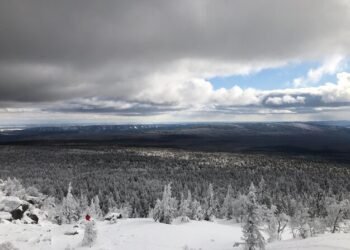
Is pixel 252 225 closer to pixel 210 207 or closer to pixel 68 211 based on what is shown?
pixel 68 211

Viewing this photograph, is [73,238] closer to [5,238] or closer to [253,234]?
[5,238]

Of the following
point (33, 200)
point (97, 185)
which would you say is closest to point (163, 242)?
point (33, 200)

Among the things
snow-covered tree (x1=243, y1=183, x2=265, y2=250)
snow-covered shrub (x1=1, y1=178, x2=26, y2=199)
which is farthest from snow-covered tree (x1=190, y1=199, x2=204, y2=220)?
snow-covered tree (x1=243, y1=183, x2=265, y2=250)

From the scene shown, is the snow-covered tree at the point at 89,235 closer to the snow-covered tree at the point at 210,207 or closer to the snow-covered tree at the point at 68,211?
the snow-covered tree at the point at 68,211

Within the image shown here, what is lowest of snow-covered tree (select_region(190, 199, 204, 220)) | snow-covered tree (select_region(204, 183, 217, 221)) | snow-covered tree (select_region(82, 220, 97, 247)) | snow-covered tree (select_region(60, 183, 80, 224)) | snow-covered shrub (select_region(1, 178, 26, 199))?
snow-covered tree (select_region(204, 183, 217, 221))

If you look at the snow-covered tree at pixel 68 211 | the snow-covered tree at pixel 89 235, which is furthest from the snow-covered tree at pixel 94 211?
the snow-covered tree at pixel 89 235

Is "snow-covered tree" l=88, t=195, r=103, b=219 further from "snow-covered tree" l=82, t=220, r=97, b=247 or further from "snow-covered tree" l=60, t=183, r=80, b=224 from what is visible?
"snow-covered tree" l=82, t=220, r=97, b=247

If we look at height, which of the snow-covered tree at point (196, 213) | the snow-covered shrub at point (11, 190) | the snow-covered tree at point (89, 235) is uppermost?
the snow-covered tree at point (89, 235)

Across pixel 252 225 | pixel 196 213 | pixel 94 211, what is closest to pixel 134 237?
pixel 252 225

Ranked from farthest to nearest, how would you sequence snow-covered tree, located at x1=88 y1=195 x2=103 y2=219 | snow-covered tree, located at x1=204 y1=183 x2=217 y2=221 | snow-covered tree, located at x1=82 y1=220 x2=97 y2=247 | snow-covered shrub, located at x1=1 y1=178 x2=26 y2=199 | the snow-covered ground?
snow-covered tree, located at x1=204 y1=183 x2=217 y2=221
snow-covered shrub, located at x1=1 y1=178 x2=26 y2=199
snow-covered tree, located at x1=88 y1=195 x2=103 y2=219
the snow-covered ground
snow-covered tree, located at x1=82 y1=220 x2=97 y2=247
